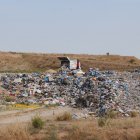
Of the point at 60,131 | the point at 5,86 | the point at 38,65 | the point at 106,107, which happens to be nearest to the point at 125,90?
the point at 106,107

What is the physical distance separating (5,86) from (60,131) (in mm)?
22233

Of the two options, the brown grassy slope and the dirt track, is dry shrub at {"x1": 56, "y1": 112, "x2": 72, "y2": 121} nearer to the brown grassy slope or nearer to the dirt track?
the dirt track

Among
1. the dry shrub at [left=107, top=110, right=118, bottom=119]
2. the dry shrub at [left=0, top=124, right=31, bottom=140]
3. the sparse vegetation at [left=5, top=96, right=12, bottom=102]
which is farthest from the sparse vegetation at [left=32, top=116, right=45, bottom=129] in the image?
the sparse vegetation at [left=5, top=96, right=12, bottom=102]

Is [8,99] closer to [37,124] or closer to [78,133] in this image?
[37,124]

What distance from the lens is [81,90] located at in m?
38.8

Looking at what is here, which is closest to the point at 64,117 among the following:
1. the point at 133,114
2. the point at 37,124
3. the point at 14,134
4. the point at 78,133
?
the point at 133,114

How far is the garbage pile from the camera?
34.2 m

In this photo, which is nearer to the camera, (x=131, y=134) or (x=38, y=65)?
(x=131, y=134)

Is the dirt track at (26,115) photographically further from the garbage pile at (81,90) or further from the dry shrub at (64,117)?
the garbage pile at (81,90)

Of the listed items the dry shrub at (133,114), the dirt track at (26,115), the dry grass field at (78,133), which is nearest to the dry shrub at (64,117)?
the dirt track at (26,115)

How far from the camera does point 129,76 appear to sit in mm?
45938

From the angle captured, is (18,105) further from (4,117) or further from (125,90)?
(125,90)

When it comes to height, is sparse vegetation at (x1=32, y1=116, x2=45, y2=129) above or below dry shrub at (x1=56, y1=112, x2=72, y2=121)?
above

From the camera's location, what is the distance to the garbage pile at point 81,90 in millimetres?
34156
